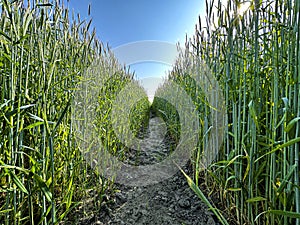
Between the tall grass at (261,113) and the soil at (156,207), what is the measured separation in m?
0.14

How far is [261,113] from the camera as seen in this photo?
2.76ft

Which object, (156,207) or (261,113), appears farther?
(156,207)

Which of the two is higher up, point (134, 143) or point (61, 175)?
point (134, 143)

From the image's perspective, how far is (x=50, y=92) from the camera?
2.87 feet

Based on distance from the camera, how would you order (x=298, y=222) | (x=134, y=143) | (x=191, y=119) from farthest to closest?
1. (x=134, y=143)
2. (x=191, y=119)
3. (x=298, y=222)

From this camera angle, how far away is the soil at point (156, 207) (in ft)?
3.61

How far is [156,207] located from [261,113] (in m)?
0.80

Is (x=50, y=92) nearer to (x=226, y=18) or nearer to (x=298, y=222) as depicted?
(x=226, y=18)

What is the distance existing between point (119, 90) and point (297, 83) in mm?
1920

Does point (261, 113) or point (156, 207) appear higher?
point (261, 113)

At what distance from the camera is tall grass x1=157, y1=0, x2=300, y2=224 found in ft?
2.11

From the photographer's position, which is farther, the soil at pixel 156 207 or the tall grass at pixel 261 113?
the soil at pixel 156 207

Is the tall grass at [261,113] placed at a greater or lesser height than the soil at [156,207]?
greater

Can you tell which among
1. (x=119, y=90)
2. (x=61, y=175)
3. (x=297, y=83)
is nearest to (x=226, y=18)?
(x=297, y=83)
